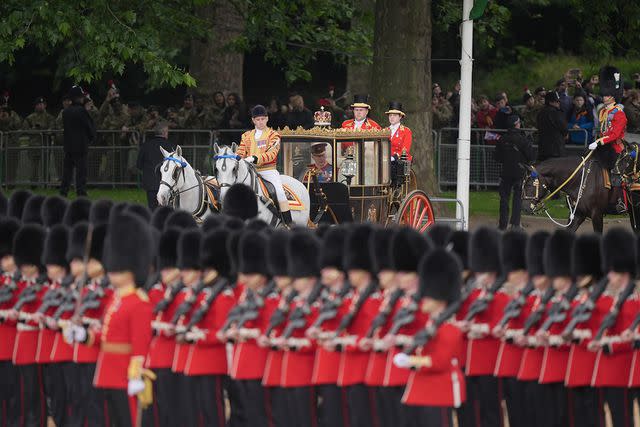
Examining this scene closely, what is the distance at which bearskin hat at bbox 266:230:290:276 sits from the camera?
9.97m

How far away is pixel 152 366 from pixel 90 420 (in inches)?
19.1

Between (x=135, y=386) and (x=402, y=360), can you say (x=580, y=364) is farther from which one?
(x=135, y=386)

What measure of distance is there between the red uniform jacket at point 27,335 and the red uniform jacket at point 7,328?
0.07m

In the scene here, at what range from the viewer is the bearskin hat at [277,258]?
9969 mm

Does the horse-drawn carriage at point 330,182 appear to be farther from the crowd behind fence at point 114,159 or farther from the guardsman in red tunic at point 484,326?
the guardsman in red tunic at point 484,326

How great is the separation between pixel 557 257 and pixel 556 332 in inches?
18.9

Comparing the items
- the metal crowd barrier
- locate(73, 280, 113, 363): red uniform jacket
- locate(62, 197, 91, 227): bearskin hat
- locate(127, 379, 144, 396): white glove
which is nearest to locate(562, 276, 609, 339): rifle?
locate(127, 379, 144, 396): white glove

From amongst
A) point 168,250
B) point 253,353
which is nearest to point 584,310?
point 253,353

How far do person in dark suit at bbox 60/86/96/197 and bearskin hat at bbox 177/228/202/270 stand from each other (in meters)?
12.3

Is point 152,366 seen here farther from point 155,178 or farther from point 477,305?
point 155,178

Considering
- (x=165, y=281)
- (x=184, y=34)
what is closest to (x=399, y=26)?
(x=184, y=34)

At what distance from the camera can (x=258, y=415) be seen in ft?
33.0

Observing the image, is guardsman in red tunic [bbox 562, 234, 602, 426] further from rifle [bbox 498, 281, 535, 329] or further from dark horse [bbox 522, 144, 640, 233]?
dark horse [bbox 522, 144, 640, 233]

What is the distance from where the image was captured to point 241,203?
13406mm
